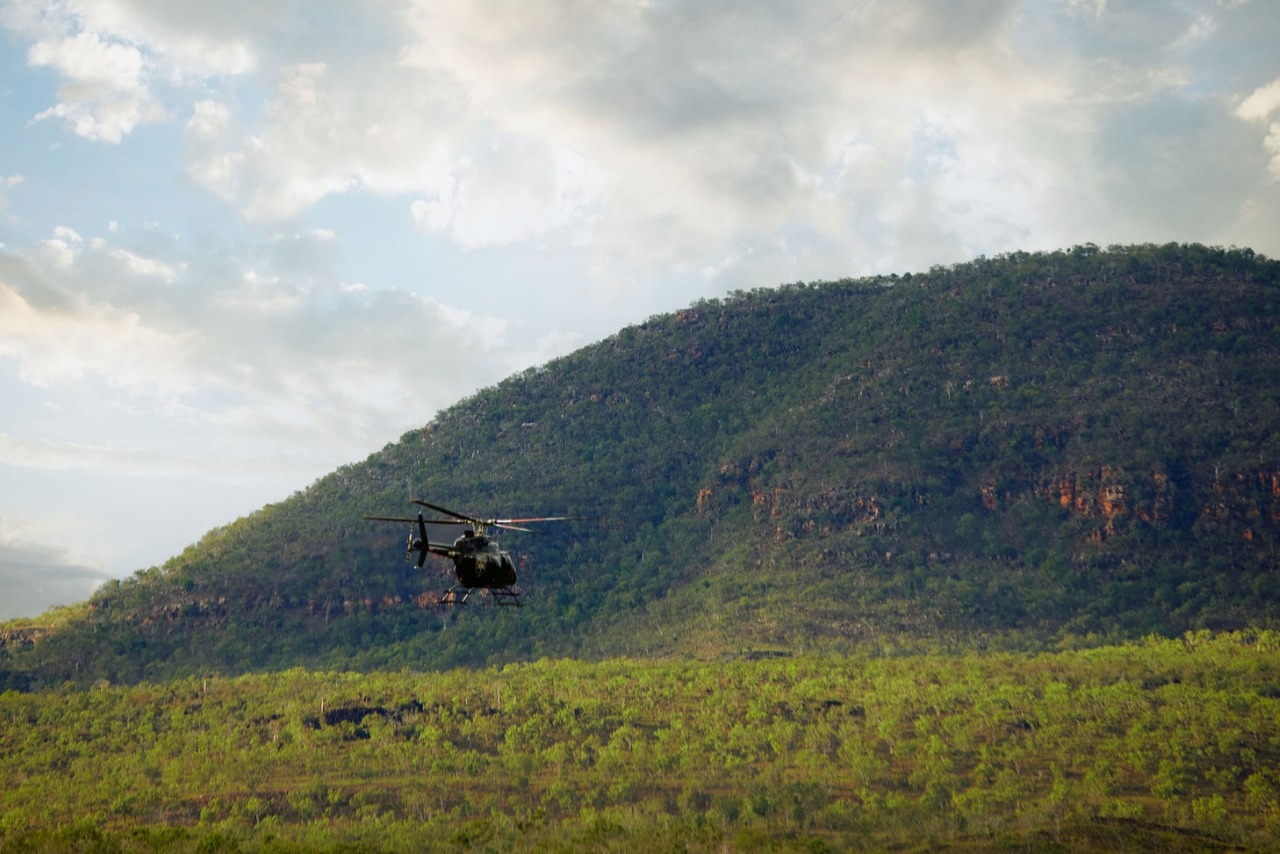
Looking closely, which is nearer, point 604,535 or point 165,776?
point 165,776

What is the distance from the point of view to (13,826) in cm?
8769

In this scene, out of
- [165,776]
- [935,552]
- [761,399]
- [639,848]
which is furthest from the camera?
[761,399]

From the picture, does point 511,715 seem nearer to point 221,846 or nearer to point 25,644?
point 221,846

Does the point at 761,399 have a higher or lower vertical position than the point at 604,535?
higher

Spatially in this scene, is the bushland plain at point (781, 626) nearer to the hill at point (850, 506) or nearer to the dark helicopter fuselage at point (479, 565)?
the hill at point (850, 506)

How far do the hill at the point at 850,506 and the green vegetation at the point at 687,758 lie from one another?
45.3 ft

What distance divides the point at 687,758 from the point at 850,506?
63.7 meters

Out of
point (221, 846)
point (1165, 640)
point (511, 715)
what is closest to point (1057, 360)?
point (1165, 640)

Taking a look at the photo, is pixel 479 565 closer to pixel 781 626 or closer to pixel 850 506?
pixel 781 626

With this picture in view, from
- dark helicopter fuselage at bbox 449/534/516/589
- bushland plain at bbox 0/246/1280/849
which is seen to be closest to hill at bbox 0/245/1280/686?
bushland plain at bbox 0/246/1280/849

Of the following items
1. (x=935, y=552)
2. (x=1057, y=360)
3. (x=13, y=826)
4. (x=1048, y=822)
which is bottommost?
(x=1048, y=822)

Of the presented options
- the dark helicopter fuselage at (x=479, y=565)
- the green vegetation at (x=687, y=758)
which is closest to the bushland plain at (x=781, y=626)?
the green vegetation at (x=687, y=758)

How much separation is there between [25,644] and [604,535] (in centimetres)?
6952

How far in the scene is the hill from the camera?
5497 inches
